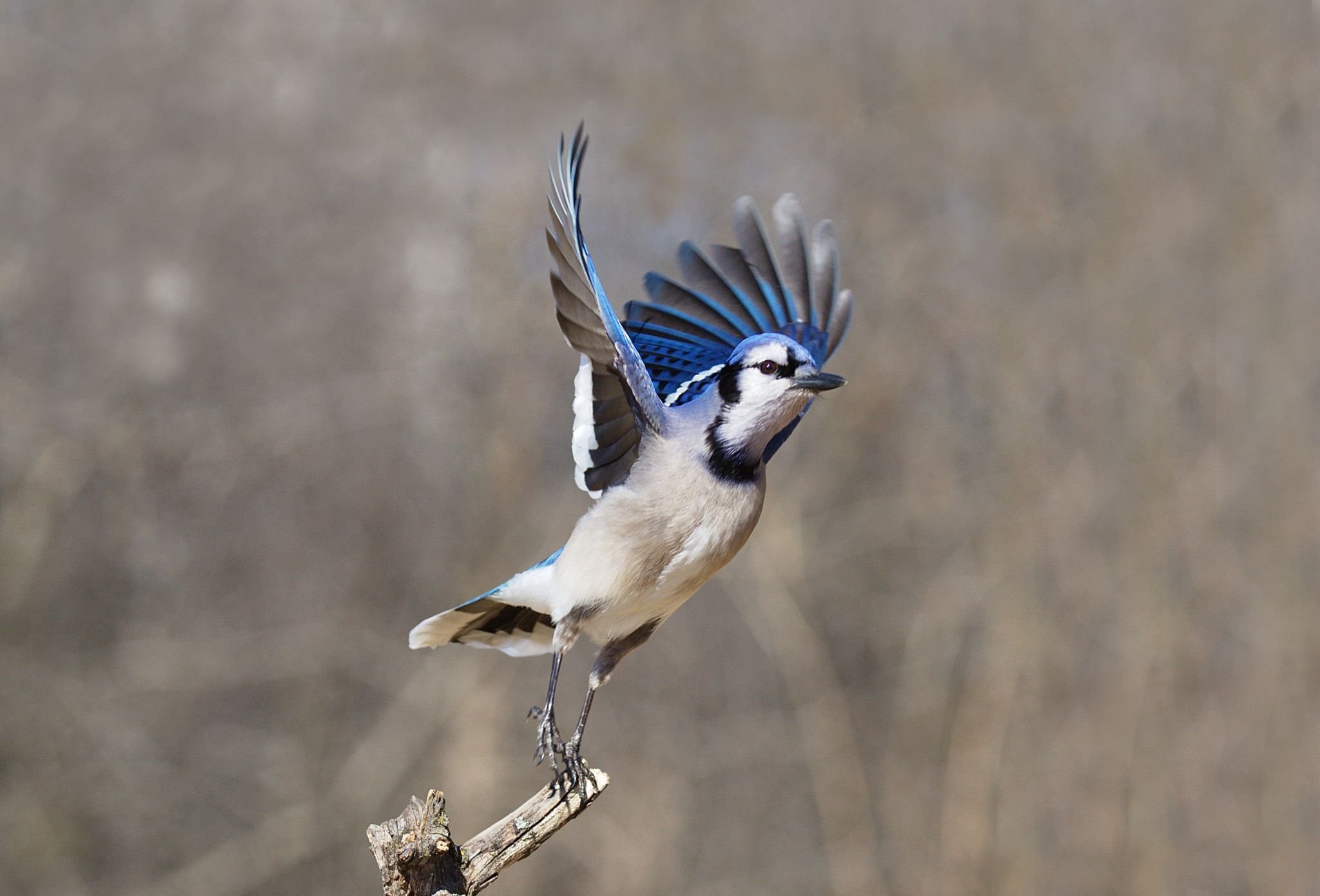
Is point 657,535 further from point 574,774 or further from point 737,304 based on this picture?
point 737,304

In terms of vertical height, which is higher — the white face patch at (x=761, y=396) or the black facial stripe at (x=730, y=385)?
the black facial stripe at (x=730, y=385)

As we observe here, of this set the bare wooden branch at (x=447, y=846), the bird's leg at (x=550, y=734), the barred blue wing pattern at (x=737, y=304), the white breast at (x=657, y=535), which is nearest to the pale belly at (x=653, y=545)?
the white breast at (x=657, y=535)

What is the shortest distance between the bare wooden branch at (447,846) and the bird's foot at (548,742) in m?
0.04

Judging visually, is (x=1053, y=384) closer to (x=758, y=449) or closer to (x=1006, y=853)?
(x=1006, y=853)

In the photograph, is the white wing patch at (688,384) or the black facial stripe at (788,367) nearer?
the black facial stripe at (788,367)

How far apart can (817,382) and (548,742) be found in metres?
0.66

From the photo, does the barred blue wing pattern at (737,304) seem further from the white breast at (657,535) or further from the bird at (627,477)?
the white breast at (657,535)

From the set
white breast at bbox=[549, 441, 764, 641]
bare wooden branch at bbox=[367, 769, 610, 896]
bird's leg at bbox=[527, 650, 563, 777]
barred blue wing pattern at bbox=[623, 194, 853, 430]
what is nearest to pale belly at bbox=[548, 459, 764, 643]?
white breast at bbox=[549, 441, 764, 641]

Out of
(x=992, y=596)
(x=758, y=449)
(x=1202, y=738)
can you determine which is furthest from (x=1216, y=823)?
(x=758, y=449)

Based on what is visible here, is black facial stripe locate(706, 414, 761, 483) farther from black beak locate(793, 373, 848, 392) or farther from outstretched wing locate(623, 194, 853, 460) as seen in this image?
outstretched wing locate(623, 194, 853, 460)

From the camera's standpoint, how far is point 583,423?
1587mm

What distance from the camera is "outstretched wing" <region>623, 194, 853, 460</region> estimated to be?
2.03 m

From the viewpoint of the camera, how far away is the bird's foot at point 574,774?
1.63 metres

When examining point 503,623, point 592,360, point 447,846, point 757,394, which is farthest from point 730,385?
point 447,846
